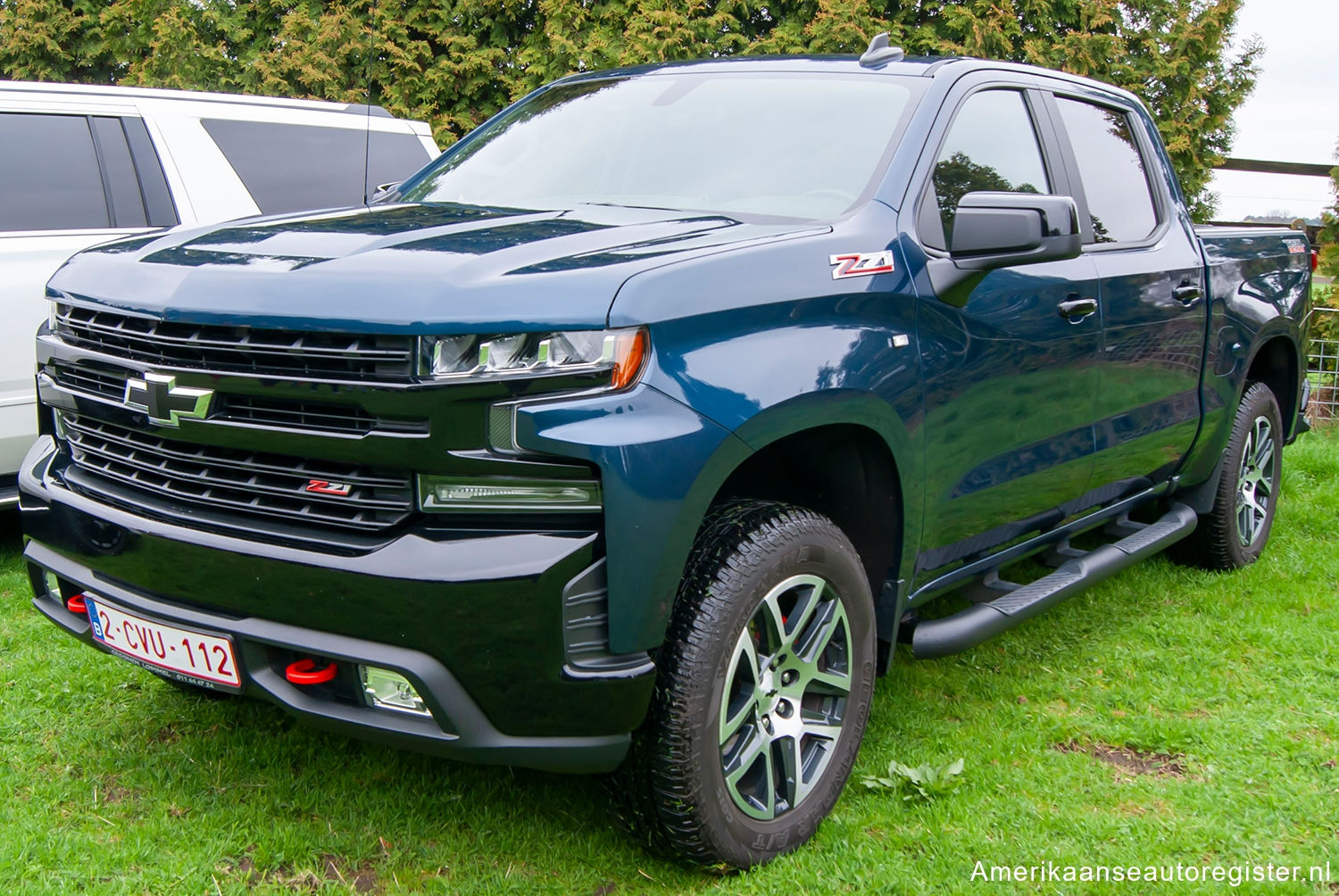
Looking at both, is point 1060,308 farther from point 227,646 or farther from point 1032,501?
point 227,646

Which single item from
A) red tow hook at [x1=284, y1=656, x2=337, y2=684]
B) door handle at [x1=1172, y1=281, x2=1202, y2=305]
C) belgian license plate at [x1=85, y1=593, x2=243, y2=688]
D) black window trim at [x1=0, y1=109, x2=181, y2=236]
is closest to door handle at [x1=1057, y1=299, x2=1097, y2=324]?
door handle at [x1=1172, y1=281, x2=1202, y2=305]

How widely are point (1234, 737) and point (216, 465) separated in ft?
9.51

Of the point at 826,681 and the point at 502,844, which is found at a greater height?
the point at 826,681

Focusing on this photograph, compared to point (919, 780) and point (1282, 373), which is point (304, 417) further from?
point (1282, 373)

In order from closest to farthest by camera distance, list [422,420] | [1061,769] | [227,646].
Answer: [422,420], [227,646], [1061,769]

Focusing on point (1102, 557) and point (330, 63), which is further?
point (330, 63)

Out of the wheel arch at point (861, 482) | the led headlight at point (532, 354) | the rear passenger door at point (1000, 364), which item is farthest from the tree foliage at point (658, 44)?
the led headlight at point (532, 354)

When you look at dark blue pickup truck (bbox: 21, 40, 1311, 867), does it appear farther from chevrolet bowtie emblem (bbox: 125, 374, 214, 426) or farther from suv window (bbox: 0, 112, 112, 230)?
suv window (bbox: 0, 112, 112, 230)

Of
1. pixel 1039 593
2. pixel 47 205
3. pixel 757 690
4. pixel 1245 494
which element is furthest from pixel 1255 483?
pixel 47 205

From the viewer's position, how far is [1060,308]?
359cm

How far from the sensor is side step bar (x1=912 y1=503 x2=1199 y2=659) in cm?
333

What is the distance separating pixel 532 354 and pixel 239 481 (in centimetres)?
71

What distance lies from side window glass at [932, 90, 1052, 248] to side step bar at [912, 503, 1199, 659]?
3.39 ft

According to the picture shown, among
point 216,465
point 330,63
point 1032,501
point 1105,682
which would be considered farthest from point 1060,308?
point 330,63
